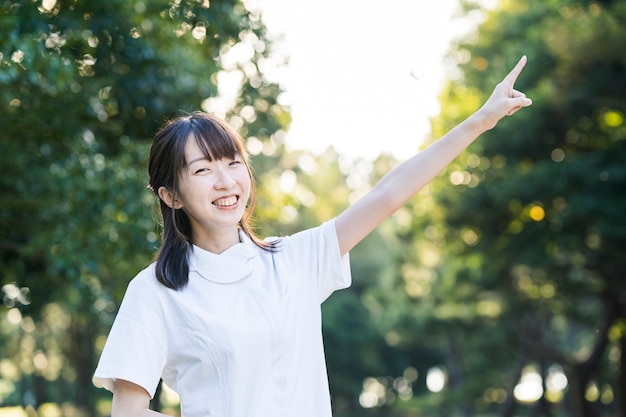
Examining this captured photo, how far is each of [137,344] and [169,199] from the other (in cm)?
43

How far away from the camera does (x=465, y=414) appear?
34.7 meters

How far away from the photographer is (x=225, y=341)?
7.68 feet

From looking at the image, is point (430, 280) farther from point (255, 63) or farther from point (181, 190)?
point (181, 190)

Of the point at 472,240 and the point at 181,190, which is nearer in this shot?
the point at 181,190

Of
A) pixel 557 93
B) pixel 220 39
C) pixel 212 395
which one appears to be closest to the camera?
pixel 212 395

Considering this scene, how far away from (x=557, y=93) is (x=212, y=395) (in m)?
16.0

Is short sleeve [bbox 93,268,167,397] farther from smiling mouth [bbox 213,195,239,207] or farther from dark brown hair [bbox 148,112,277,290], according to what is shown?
smiling mouth [bbox 213,195,239,207]

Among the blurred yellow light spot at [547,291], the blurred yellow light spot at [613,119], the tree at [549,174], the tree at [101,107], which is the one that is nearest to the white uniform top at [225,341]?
the tree at [101,107]

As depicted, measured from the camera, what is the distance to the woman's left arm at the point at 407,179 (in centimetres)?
259

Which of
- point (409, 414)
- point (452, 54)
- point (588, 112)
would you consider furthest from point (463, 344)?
point (588, 112)

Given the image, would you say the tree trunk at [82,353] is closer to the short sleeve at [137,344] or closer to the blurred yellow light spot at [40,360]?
the blurred yellow light spot at [40,360]

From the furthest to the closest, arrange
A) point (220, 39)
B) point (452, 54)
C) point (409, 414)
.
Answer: point (409, 414) < point (452, 54) < point (220, 39)

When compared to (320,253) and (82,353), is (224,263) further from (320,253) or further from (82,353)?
(82,353)

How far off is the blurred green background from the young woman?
758mm
